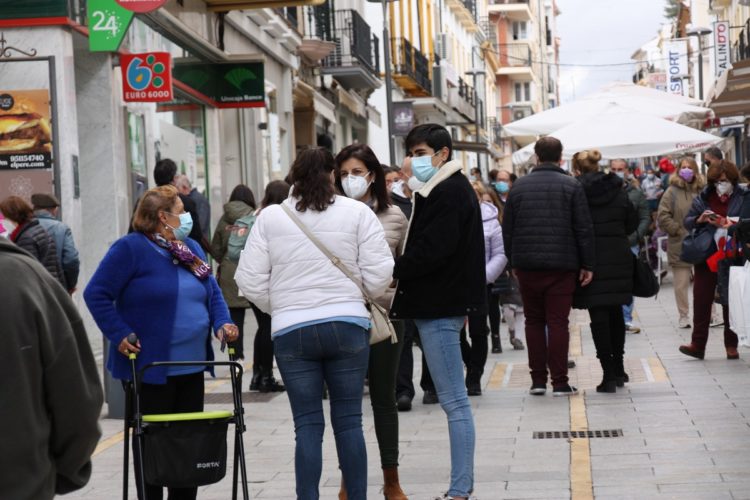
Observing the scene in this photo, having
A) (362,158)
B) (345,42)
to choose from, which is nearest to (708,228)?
(362,158)

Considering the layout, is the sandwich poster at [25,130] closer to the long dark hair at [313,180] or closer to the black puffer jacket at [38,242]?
the black puffer jacket at [38,242]

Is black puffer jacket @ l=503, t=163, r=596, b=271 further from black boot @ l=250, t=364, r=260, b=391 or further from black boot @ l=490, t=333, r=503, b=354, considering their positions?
black boot @ l=490, t=333, r=503, b=354

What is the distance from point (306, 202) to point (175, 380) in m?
1.08

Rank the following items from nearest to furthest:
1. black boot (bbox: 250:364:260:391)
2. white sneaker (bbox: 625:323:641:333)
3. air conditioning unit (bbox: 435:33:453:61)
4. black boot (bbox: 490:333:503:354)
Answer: black boot (bbox: 250:364:260:391)
black boot (bbox: 490:333:503:354)
white sneaker (bbox: 625:323:641:333)
air conditioning unit (bbox: 435:33:453:61)

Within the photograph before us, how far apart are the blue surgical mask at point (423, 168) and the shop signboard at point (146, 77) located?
9.13 meters

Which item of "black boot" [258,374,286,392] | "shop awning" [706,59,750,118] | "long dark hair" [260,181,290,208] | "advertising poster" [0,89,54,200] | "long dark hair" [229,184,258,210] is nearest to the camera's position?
"long dark hair" [260,181,290,208]

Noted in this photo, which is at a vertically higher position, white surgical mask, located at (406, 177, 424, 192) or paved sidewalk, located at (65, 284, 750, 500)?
white surgical mask, located at (406, 177, 424, 192)

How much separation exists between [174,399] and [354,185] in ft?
4.69

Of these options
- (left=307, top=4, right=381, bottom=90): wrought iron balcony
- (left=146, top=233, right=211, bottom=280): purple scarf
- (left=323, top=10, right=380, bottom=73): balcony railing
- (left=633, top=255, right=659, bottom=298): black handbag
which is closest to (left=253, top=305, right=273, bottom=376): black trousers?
(left=633, top=255, right=659, bottom=298): black handbag

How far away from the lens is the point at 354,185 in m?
7.34

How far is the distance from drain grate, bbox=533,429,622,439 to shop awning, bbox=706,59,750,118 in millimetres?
6693

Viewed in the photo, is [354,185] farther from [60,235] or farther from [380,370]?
[60,235]

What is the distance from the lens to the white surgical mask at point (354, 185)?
7336 millimetres

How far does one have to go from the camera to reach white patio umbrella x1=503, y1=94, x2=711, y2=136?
61.3 feet
